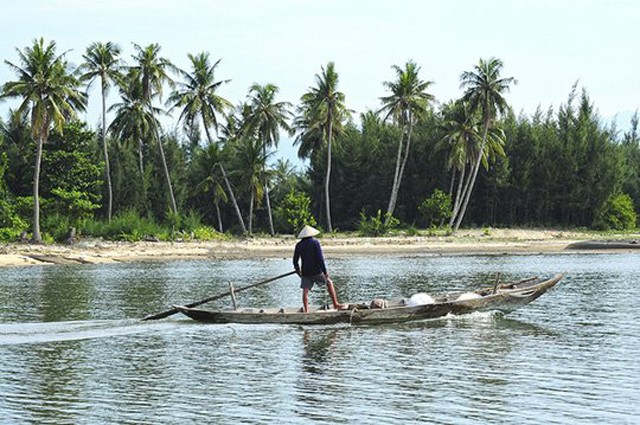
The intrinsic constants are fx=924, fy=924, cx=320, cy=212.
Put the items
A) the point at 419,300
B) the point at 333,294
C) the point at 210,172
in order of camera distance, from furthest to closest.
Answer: the point at 210,172 → the point at 419,300 → the point at 333,294

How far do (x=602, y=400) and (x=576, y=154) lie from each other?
53.0 metres

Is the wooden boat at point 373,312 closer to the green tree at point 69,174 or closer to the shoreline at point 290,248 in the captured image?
the shoreline at point 290,248

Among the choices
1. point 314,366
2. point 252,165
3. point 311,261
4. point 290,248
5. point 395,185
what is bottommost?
point 314,366

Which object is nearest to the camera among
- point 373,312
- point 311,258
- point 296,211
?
point 311,258

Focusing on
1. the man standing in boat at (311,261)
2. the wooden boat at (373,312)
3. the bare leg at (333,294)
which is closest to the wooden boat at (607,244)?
the wooden boat at (373,312)

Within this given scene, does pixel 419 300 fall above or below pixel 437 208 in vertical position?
below

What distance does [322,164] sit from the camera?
69438 mm

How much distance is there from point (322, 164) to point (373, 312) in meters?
50.5

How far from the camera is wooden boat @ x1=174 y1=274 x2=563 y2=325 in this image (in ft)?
63.0

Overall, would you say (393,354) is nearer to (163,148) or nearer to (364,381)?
(364,381)

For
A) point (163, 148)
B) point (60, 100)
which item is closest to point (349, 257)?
point (60, 100)

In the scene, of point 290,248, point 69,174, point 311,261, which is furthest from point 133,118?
point 311,261

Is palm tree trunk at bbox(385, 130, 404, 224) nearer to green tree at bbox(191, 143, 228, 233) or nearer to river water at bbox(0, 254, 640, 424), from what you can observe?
green tree at bbox(191, 143, 228, 233)

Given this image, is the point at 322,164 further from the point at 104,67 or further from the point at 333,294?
the point at 333,294
